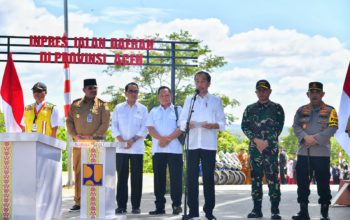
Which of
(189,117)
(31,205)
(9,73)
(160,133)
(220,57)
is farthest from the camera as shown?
(220,57)

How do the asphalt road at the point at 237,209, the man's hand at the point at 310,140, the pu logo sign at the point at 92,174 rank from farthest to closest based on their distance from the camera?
the asphalt road at the point at 237,209 → the man's hand at the point at 310,140 → the pu logo sign at the point at 92,174

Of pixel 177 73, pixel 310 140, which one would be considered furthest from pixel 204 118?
pixel 177 73

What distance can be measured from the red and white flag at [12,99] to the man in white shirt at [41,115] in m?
1.00

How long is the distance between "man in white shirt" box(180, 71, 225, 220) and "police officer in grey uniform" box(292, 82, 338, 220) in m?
1.28

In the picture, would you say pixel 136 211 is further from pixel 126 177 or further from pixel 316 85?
pixel 316 85

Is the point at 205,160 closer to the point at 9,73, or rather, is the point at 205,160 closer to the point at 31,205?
the point at 31,205

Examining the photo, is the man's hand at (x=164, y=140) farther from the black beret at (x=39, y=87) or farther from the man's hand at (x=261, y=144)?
the black beret at (x=39, y=87)

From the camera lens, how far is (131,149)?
12.3 metres

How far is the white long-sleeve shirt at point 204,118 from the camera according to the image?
10.9m

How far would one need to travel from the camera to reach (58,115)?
484 inches

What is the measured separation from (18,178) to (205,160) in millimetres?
2560

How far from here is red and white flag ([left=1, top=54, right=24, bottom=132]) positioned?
13.4m

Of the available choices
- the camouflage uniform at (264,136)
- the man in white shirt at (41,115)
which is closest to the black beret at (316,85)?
the camouflage uniform at (264,136)

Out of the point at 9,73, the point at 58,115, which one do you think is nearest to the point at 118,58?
the point at 9,73
